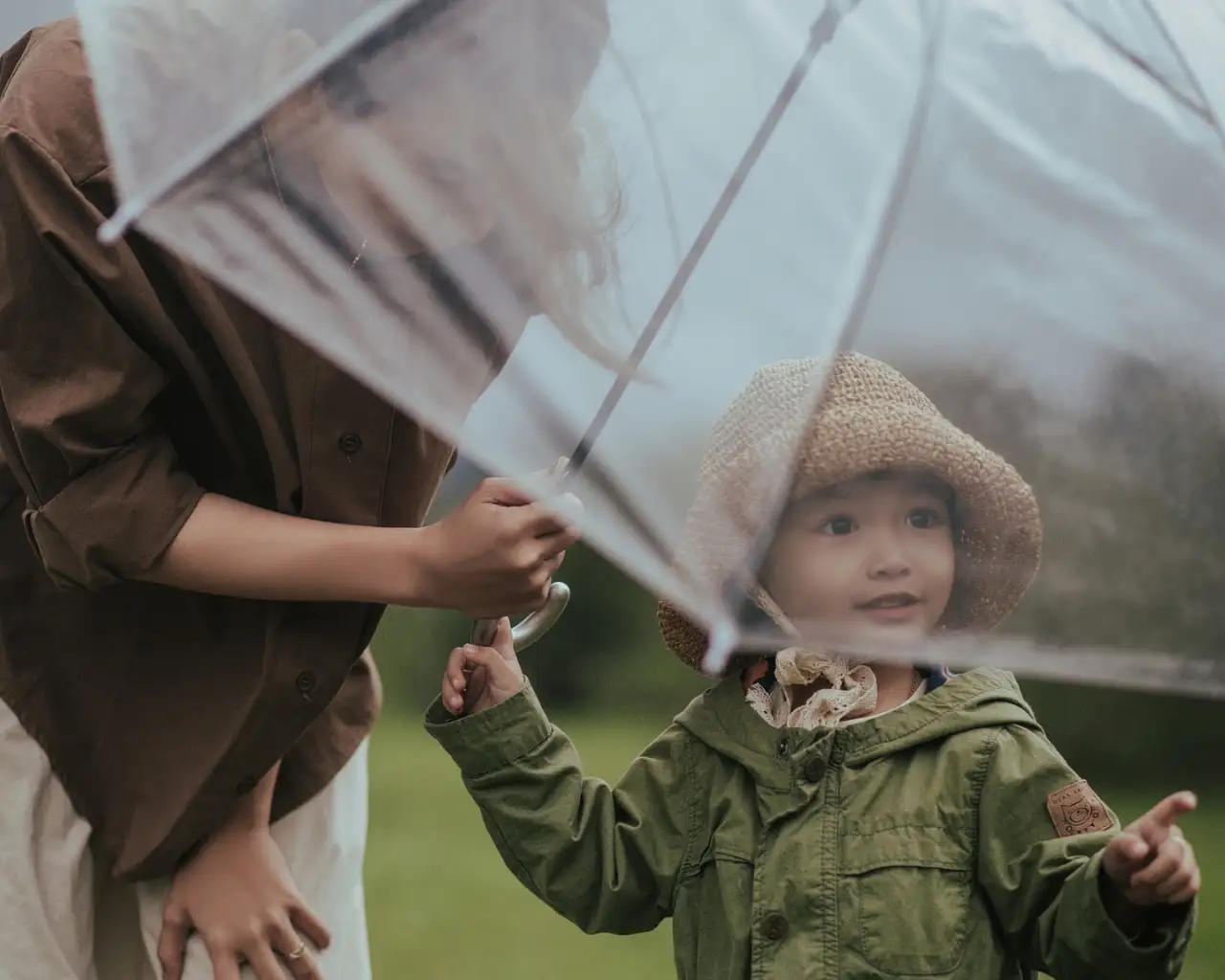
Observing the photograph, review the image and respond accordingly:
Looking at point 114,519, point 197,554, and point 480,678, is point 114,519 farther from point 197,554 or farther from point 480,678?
point 480,678

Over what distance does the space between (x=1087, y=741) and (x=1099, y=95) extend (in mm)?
3199

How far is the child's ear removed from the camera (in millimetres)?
981

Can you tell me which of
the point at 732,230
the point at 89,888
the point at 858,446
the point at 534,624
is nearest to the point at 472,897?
the point at 89,888

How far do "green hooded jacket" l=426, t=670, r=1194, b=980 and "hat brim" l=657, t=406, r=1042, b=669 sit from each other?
0.51 feet

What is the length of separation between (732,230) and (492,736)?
434 mm

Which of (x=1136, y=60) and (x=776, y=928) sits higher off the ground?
(x=1136, y=60)

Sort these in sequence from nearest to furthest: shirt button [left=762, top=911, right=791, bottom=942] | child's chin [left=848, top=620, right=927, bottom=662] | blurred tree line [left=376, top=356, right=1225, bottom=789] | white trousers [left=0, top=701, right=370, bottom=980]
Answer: blurred tree line [left=376, top=356, right=1225, bottom=789]
child's chin [left=848, top=620, right=927, bottom=662]
shirt button [left=762, top=911, right=791, bottom=942]
white trousers [left=0, top=701, right=370, bottom=980]

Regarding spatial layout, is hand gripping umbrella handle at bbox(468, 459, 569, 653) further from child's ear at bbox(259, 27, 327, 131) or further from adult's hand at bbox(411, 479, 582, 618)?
child's ear at bbox(259, 27, 327, 131)

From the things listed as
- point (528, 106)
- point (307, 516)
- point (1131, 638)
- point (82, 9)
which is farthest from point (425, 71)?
point (1131, 638)

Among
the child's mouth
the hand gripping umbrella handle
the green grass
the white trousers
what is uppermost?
the child's mouth

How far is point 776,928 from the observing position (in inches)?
42.7

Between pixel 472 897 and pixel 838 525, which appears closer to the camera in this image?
pixel 838 525

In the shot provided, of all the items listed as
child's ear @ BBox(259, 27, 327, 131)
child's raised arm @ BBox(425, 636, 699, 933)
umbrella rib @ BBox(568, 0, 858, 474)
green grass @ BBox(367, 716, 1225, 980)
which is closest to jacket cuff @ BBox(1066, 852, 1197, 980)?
child's raised arm @ BBox(425, 636, 699, 933)

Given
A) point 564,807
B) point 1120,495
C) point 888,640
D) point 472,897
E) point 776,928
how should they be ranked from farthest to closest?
point 472,897 → point 564,807 → point 776,928 → point 888,640 → point 1120,495
